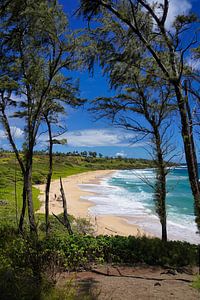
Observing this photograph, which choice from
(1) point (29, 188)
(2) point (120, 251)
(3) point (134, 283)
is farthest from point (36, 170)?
(3) point (134, 283)

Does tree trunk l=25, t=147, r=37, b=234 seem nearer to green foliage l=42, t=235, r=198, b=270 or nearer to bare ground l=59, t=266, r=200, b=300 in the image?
green foliage l=42, t=235, r=198, b=270

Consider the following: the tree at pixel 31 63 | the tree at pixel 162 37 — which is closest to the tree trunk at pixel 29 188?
the tree at pixel 31 63

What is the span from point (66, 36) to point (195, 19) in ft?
15.6

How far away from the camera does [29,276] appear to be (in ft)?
16.8

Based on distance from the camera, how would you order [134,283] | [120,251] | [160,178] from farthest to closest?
1. [160,178]
2. [120,251]
3. [134,283]

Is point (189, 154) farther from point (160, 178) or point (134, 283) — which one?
point (160, 178)

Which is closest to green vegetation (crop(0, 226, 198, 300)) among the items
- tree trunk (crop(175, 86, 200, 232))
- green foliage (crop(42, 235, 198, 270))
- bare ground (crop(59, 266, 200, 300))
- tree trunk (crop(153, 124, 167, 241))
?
green foliage (crop(42, 235, 198, 270))

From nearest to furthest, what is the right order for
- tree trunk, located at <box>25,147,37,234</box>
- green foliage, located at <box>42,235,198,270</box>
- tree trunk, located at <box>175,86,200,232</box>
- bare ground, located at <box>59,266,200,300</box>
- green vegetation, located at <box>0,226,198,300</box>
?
bare ground, located at <box>59,266,200,300</box>
tree trunk, located at <box>175,86,200,232</box>
green vegetation, located at <box>0,226,198,300</box>
green foliage, located at <box>42,235,198,270</box>
tree trunk, located at <box>25,147,37,234</box>

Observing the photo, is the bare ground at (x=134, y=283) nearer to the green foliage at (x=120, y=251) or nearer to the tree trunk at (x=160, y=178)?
the green foliage at (x=120, y=251)

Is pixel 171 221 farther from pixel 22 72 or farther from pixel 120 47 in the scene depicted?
pixel 120 47

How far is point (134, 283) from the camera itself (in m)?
5.74

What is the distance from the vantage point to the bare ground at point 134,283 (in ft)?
16.3

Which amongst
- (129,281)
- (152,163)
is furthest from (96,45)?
(129,281)

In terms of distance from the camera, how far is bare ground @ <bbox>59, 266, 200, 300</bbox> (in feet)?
16.3
